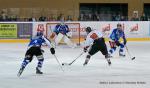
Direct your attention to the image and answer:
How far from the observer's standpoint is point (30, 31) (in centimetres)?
2295

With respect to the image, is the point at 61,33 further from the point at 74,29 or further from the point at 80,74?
the point at 80,74

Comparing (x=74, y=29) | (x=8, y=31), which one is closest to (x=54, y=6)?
(x=8, y=31)

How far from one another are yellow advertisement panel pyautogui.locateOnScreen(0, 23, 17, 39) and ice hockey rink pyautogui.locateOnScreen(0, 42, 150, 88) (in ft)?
21.3

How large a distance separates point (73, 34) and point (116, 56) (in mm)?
6299

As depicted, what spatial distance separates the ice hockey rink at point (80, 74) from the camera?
981cm

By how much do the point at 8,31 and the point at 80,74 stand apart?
12.1 m

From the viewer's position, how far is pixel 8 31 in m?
23.2

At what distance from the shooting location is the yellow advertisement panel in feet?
75.5

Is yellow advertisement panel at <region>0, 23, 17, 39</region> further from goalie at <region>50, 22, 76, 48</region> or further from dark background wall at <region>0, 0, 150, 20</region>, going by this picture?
dark background wall at <region>0, 0, 150, 20</region>

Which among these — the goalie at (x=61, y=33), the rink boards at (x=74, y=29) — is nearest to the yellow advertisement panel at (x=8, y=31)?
the rink boards at (x=74, y=29)

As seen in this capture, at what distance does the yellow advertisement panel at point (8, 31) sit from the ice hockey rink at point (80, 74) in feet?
21.3

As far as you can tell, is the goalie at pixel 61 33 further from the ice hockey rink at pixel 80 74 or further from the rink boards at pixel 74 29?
the ice hockey rink at pixel 80 74

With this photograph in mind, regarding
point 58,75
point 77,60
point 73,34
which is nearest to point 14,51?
point 77,60

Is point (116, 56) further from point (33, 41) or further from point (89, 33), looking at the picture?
point (33, 41)
